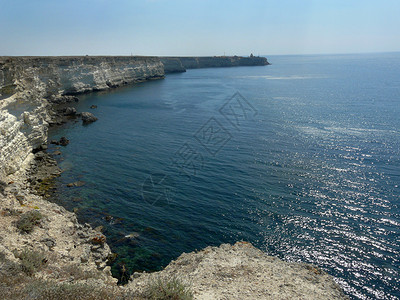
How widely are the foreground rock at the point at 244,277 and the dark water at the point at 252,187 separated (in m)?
2.02

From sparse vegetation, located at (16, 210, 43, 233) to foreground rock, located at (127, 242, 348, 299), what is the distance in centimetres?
804

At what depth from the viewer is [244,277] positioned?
15953 mm

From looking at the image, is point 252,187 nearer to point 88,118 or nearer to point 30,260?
point 30,260

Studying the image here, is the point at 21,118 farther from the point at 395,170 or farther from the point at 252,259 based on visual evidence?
the point at 395,170

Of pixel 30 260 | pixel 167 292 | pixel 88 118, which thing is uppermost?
pixel 88 118

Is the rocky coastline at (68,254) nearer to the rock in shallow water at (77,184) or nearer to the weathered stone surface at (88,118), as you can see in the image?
the rock in shallow water at (77,184)

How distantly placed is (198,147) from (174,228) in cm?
1955

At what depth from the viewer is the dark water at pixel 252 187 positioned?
67.8ft

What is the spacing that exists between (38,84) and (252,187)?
6483 cm

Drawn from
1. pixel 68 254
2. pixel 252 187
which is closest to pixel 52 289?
pixel 68 254

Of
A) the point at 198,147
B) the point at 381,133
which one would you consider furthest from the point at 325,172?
the point at 381,133

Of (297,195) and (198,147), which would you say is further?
(198,147)

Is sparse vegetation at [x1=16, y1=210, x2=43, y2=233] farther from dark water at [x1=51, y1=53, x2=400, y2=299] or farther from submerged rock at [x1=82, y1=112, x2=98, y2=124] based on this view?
submerged rock at [x1=82, y1=112, x2=98, y2=124]

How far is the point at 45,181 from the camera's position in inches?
1212
